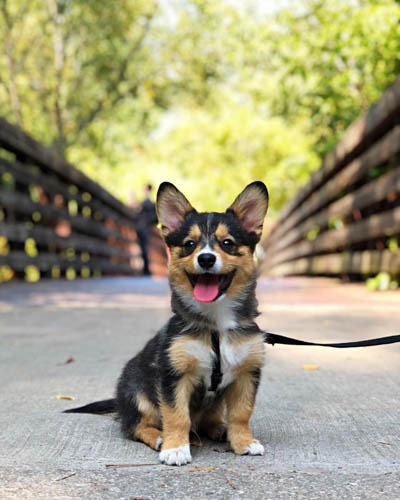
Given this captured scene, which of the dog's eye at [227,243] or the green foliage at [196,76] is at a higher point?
the green foliage at [196,76]

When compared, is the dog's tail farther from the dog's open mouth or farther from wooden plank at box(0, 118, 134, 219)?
wooden plank at box(0, 118, 134, 219)

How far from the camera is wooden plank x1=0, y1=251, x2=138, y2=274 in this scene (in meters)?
9.94

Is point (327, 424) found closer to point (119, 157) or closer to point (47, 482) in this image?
point (47, 482)

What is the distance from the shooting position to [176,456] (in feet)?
8.46

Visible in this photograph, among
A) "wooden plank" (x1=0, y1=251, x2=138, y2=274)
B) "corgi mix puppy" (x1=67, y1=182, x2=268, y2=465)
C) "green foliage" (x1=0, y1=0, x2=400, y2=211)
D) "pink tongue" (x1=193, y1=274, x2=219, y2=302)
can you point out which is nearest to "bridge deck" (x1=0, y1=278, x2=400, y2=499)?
"corgi mix puppy" (x1=67, y1=182, x2=268, y2=465)

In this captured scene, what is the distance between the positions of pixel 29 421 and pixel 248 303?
1.12 meters

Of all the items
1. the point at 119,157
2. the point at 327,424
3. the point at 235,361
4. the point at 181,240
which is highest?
the point at 119,157

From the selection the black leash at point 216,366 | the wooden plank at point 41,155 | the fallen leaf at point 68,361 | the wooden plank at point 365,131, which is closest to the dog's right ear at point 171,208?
the black leash at point 216,366

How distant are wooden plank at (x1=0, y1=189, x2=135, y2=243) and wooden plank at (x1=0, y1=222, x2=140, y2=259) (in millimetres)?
173

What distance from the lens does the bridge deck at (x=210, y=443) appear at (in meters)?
2.26

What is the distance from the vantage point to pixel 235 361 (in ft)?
9.07

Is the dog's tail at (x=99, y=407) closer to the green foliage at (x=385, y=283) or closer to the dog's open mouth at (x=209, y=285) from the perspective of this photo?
the dog's open mouth at (x=209, y=285)

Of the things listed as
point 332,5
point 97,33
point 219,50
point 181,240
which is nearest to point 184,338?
point 181,240

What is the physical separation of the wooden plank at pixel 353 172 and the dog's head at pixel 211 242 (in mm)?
5161
